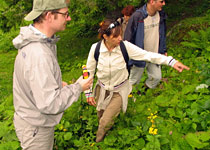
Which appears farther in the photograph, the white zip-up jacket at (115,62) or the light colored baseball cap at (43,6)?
the white zip-up jacket at (115,62)

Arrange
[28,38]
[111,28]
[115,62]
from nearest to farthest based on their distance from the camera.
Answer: [28,38] < [111,28] < [115,62]

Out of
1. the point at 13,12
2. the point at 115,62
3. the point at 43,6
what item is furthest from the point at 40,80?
the point at 13,12

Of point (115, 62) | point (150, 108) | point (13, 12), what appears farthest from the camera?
point (13, 12)

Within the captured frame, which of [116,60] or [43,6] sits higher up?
[43,6]

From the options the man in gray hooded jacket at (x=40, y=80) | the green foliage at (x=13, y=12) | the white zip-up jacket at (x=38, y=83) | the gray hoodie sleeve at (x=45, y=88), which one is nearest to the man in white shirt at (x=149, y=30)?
the man in gray hooded jacket at (x=40, y=80)

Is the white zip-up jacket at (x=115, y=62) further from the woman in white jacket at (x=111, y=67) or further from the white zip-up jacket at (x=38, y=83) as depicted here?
the white zip-up jacket at (x=38, y=83)

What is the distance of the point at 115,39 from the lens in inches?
116

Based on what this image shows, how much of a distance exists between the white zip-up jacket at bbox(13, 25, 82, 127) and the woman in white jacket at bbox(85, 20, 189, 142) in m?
1.02

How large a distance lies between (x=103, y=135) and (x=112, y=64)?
1.29 m

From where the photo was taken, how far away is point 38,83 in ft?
6.08

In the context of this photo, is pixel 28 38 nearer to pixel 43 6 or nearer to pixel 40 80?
pixel 43 6

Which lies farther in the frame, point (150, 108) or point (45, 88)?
point (150, 108)

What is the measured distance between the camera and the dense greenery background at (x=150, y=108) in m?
3.24

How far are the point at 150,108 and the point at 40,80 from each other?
2.83 metres
